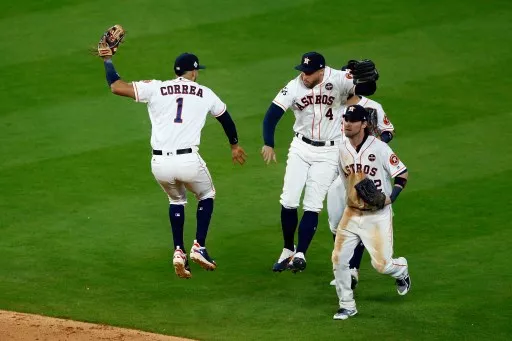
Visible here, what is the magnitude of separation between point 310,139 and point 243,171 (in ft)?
8.84

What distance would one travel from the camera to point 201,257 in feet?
36.9

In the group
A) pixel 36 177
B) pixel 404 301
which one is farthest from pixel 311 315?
pixel 36 177

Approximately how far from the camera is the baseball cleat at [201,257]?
11.2 metres

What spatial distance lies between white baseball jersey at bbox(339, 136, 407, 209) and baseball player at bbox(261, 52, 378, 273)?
117 cm

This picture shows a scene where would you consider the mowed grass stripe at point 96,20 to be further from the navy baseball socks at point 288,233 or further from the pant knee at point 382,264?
the pant knee at point 382,264

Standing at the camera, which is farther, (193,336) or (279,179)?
(279,179)

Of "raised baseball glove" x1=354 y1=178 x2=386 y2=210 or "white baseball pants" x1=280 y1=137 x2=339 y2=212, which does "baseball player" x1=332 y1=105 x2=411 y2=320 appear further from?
"white baseball pants" x1=280 y1=137 x2=339 y2=212

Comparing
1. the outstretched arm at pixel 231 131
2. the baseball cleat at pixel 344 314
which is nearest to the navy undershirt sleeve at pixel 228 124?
the outstretched arm at pixel 231 131

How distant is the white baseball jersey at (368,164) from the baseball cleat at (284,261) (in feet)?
4.67

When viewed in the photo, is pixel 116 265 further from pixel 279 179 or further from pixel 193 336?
pixel 279 179

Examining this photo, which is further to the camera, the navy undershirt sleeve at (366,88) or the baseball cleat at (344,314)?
the navy undershirt sleeve at (366,88)

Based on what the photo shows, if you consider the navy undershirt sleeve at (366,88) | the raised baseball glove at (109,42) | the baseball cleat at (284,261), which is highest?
the raised baseball glove at (109,42)

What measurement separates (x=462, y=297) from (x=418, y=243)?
1.47 m

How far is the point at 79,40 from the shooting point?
17422 mm
